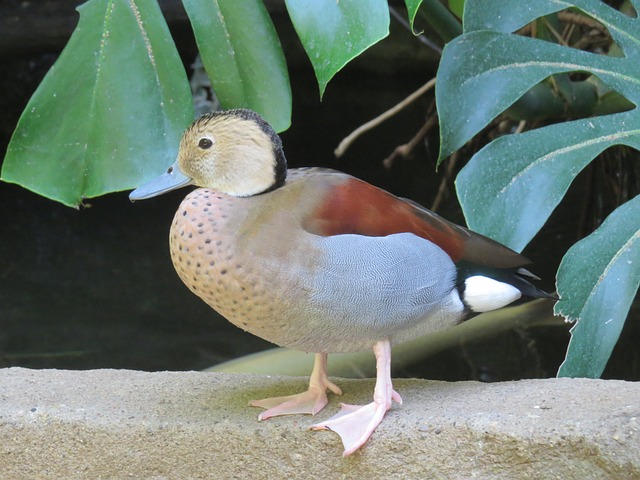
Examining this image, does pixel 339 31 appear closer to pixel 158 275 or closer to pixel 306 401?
pixel 306 401

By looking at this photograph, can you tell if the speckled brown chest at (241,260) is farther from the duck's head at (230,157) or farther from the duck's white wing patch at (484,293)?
the duck's white wing patch at (484,293)

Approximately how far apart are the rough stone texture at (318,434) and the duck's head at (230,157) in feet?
1.32

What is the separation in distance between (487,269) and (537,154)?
27cm

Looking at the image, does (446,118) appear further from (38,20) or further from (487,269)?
(38,20)

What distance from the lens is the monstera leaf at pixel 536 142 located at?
5.31 feet

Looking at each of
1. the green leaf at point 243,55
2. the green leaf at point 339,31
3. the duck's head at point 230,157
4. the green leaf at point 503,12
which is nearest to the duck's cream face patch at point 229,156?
the duck's head at point 230,157

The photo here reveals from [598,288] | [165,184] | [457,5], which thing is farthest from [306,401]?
[457,5]

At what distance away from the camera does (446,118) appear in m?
1.68

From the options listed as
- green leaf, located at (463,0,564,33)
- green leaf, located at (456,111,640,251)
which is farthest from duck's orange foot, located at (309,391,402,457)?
green leaf, located at (463,0,564,33)

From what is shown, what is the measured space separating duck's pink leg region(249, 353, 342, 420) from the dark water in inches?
40.3

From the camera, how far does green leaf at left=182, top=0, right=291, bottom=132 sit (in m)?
1.62

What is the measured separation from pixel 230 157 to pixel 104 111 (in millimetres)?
288

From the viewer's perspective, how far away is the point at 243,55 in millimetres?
1639

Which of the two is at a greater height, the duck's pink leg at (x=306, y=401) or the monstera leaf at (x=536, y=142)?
the monstera leaf at (x=536, y=142)
